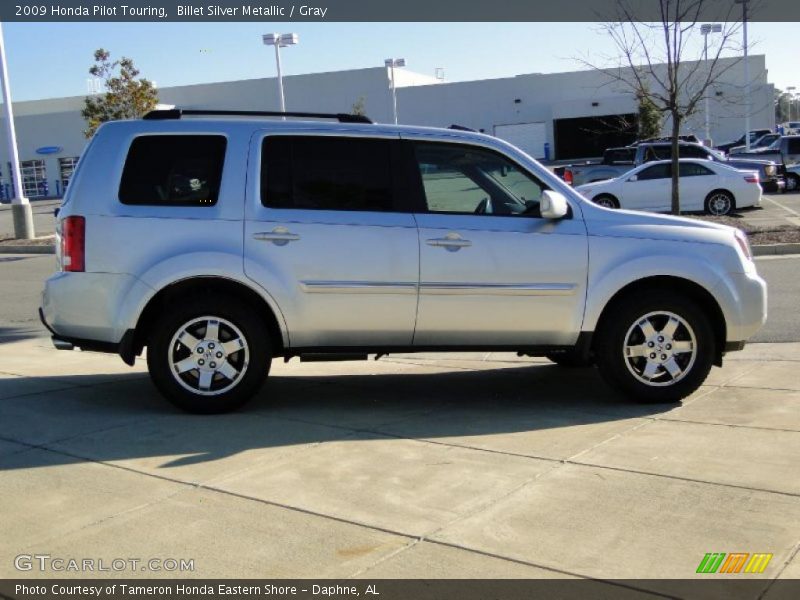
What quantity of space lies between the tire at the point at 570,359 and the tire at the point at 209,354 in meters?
2.09

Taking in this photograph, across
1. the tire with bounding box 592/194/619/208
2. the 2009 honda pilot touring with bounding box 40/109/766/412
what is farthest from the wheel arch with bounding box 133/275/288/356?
the tire with bounding box 592/194/619/208

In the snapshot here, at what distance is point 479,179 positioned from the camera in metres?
6.64

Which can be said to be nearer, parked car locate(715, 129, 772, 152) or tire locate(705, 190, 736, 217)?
tire locate(705, 190, 736, 217)

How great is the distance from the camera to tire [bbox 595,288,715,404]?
6477mm

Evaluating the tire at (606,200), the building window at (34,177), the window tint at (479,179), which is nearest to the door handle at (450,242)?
the window tint at (479,179)

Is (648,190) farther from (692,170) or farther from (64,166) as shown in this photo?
(64,166)

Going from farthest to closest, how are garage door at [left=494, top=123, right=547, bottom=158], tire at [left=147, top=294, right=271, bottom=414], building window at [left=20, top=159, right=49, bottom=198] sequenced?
building window at [left=20, top=159, right=49, bottom=198] → garage door at [left=494, top=123, right=547, bottom=158] → tire at [left=147, top=294, right=271, bottom=414]

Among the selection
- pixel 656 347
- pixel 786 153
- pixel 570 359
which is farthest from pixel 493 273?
pixel 786 153

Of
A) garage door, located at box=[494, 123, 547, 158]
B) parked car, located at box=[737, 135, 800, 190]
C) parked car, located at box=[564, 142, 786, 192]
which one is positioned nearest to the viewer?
parked car, located at box=[564, 142, 786, 192]

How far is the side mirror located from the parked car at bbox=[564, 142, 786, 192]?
2043 cm

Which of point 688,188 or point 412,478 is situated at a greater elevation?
point 688,188

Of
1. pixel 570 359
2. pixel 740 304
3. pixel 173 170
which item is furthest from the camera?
pixel 570 359

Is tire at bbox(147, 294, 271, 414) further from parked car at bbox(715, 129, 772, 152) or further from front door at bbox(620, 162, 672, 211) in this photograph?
parked car at bbox(715, 129, 772, 152)

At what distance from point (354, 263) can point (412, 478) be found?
1784 millimetres
